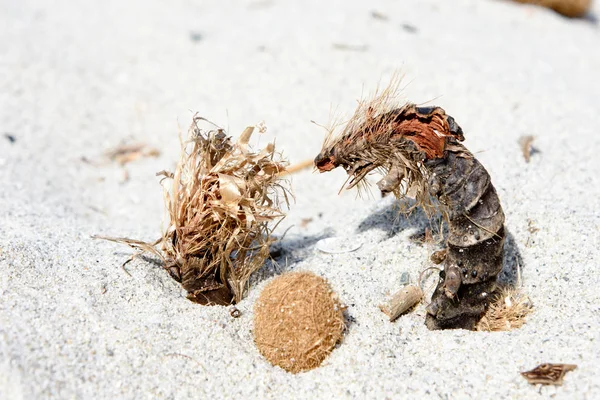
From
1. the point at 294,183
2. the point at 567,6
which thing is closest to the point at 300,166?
the point at 294,183

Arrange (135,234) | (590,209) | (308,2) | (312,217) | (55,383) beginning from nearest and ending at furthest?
(55,383) → (590,209) → (135,234) → (312,217) → (308,2)

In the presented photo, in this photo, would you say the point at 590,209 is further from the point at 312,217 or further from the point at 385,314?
the point at 312,217

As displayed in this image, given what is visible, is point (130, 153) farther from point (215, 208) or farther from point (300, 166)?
point (215, 208)

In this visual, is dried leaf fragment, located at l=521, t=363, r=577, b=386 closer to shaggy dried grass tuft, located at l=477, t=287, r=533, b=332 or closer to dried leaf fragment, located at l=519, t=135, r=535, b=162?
shaggy dried grass tuft, located at l=477, t=287, r=533, b=332

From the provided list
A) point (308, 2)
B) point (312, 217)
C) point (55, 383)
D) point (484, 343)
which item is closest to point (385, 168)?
point (484, 343)

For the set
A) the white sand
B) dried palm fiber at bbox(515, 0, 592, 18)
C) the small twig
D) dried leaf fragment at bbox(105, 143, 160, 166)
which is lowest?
dried leaf fragment at bbox(105, 143, 160, 166)

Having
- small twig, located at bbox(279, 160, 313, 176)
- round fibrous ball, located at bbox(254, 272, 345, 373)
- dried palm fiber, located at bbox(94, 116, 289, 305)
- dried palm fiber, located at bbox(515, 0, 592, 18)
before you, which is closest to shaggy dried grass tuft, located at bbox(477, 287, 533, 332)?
round fibrous ball, located at bbox(254, 272, 345, 373)
